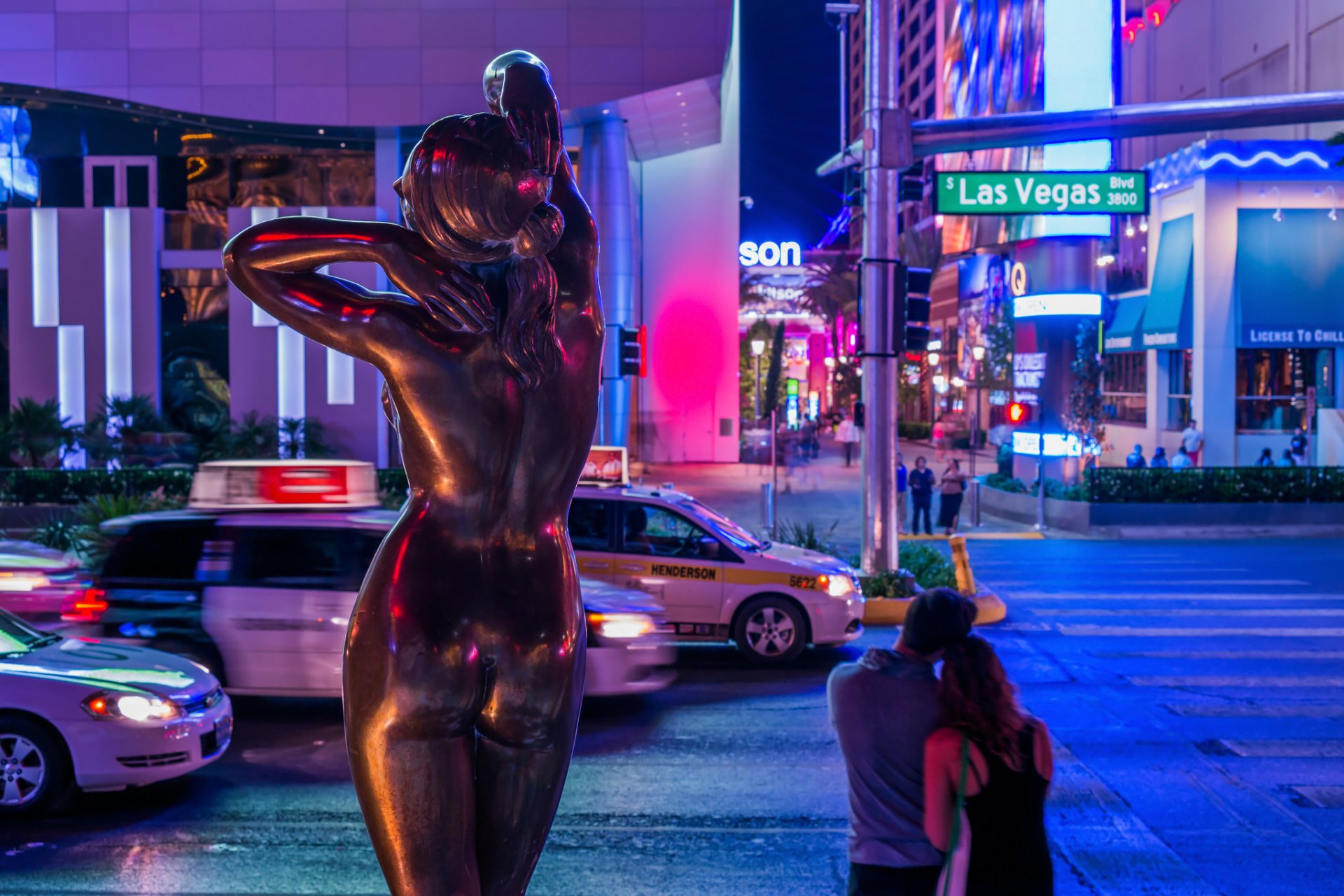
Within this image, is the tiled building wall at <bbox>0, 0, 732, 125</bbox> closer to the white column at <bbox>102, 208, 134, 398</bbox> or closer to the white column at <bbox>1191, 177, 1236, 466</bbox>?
the white column at <bbox>102, 208, 134, 398</bbox>

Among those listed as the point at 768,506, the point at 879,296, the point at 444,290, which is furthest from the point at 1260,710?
the point at 768,506

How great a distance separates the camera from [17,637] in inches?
325

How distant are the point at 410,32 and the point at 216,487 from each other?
812 inches

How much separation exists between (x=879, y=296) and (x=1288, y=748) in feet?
25.1

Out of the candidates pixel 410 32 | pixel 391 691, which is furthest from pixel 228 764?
pixel 410 32

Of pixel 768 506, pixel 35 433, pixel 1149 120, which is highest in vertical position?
pixel 1149 120

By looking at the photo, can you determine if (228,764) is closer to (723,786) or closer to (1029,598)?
(723,786)

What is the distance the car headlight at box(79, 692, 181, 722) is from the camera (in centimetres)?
758

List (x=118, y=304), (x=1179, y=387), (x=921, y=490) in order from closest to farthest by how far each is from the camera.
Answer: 1. (x=921, y=490)
2. (x=118, y=304)
3. (x=1179, y=387)

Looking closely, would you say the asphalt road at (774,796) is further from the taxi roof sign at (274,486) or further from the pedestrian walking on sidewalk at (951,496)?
the pedestrian walking on sidewalk at (951,496)

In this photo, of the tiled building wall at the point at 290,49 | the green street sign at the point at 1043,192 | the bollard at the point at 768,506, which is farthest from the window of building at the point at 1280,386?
the green street sign at the point at 1043,192

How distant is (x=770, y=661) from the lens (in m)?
12.5

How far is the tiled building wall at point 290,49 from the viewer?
28375mm

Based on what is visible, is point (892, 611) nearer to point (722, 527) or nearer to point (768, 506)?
point (722, 527)
